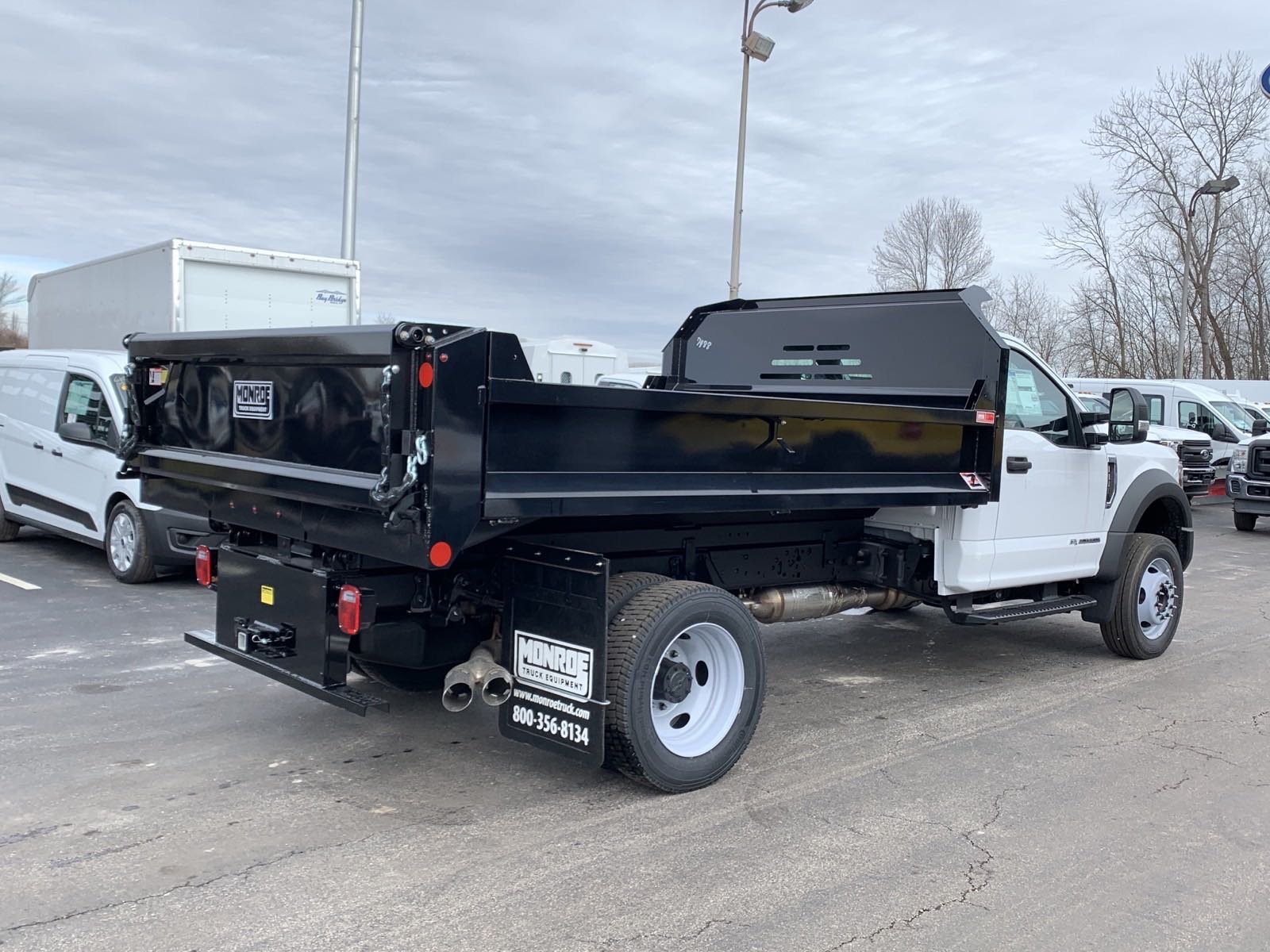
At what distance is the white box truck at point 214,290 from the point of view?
12.3 metres

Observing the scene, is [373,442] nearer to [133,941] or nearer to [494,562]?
[494,562]

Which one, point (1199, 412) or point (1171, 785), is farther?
point (1199, 412)

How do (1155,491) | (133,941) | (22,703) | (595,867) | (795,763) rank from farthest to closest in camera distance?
(1155,491)
(22,703)
(795,763)
(595,867)
(133,941)

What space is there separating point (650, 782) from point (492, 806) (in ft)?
2.16

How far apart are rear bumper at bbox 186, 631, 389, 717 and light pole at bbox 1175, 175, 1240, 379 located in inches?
1103

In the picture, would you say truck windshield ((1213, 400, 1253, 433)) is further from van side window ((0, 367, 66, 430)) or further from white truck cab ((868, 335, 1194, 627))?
van side window ((0, 367, 66, 430))

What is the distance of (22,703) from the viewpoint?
19.2 feet

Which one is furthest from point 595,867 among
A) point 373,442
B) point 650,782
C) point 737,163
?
point 737,163

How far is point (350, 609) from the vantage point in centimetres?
432

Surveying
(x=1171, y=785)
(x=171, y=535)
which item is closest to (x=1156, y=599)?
(x=1171, y=785)

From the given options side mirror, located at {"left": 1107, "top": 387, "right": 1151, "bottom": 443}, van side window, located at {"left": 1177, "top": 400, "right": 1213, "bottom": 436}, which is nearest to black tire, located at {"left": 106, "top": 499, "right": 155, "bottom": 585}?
side mirror, located at {"left": 1107, "top": 387, "right": 1151, "bottom": 443}

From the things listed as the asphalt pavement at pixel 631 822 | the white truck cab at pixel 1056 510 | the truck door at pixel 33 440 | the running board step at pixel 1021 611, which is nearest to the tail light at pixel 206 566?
the asphalt pavement at pixel 631 822

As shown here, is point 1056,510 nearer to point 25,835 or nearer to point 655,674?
point 655,674

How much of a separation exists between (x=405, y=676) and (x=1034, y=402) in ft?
13.4
